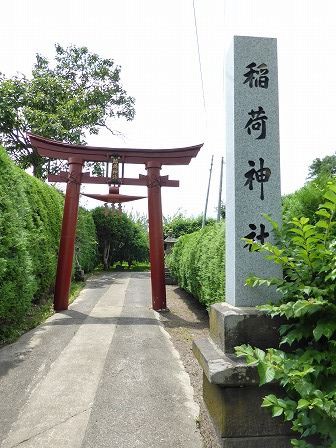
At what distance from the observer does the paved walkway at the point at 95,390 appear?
288 cm

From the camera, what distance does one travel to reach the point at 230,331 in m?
2.49

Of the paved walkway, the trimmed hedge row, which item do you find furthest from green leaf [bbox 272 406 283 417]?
the trimmed hedge row

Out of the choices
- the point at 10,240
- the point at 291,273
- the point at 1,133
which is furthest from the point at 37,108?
the point at 291,273

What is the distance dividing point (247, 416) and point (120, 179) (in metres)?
7.13

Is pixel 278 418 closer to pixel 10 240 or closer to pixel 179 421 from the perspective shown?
pixel 179 421

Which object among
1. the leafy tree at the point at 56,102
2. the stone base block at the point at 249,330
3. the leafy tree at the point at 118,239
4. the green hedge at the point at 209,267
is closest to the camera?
the stone base block at the point at 249,330

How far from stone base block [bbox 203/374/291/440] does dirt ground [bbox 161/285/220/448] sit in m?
0.24

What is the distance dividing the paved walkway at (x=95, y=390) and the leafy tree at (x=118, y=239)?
56.7 ft

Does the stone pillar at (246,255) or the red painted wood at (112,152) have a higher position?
the red painted wood at (112,152)

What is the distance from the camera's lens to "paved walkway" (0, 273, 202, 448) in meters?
2.88

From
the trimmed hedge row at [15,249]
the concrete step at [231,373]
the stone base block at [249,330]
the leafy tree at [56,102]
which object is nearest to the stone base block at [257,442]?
the concrete step at [231,373]

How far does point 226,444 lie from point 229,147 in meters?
2.18

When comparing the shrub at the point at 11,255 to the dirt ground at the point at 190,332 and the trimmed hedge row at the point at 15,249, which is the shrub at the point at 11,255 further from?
the dirt ground at the point at 190,332

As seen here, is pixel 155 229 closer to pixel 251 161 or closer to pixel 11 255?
pixel 11 255
